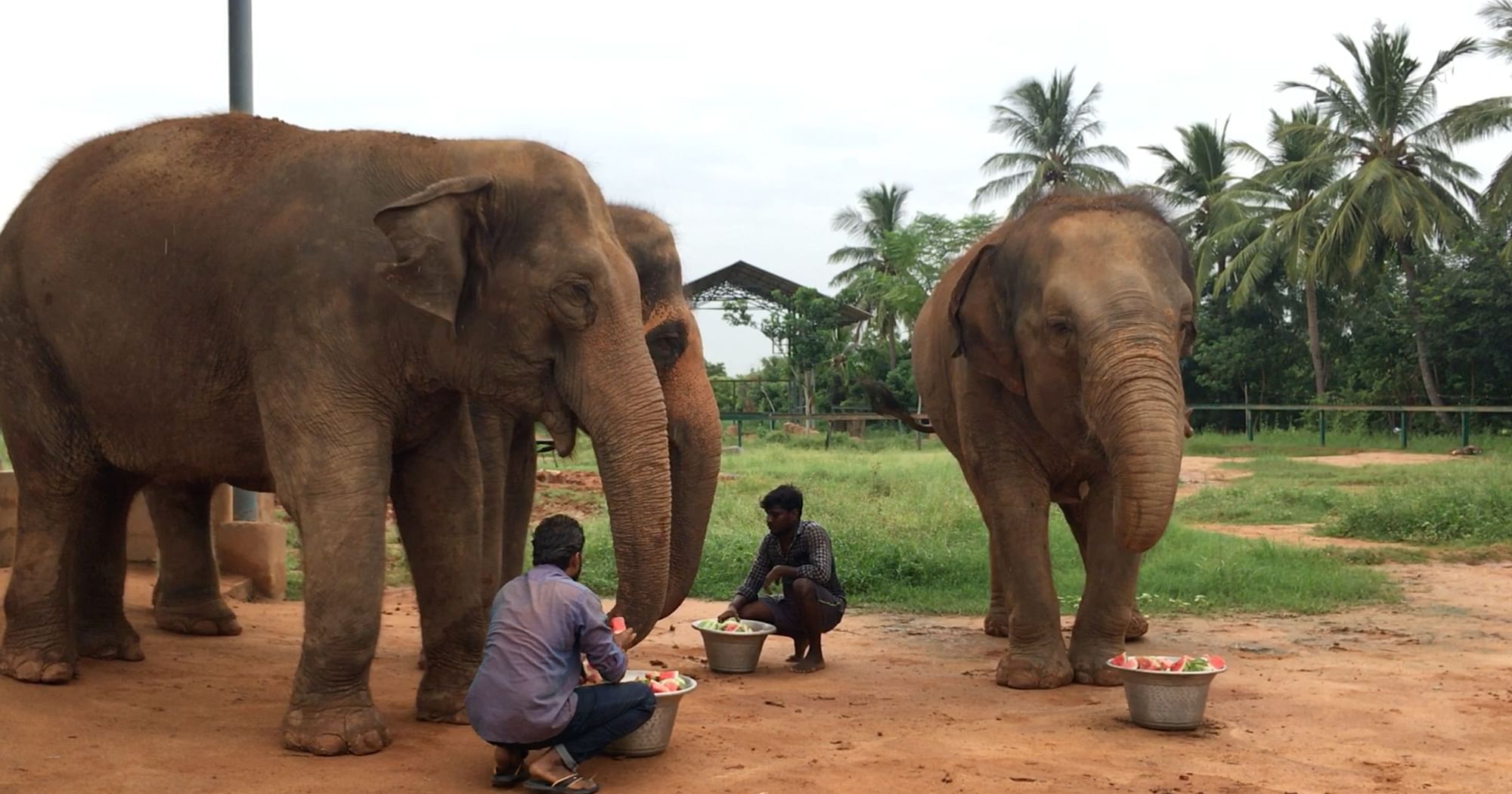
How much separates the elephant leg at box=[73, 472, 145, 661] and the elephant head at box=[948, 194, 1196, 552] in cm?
421

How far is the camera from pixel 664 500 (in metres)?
5.12

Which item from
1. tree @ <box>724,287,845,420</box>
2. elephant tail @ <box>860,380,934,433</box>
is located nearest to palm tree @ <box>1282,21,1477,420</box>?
tree @ <box>724,287,845,420</box>

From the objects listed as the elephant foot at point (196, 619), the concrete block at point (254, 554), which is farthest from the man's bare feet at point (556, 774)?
the concrete block at point (254, 554)

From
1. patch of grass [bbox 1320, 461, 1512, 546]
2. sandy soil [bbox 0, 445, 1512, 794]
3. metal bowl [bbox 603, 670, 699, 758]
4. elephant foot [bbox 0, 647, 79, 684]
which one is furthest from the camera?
patch of grass [bbox 1320, 461, 1512, 546]

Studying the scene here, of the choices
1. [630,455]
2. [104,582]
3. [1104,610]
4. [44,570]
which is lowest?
[1104,610]

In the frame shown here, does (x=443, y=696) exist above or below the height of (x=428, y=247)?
below

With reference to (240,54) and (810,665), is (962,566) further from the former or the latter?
(240,54)

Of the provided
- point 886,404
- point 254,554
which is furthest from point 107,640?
point 886,404

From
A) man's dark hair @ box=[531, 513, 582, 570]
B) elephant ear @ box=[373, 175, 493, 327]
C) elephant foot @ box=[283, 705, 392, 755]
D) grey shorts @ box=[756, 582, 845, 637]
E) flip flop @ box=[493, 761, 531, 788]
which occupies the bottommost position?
flip flop @ box=[493, 761, 531, 788]

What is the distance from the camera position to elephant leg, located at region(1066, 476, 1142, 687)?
7.12 meters

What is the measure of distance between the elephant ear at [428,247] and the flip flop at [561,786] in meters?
1.64

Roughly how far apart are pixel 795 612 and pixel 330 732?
9.97ft

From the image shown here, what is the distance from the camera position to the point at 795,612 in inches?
300

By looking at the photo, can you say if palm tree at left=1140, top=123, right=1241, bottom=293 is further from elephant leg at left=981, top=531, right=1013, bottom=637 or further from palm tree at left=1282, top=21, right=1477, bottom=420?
elephant leg at left=981, top=531, right=1013, bottom=637
